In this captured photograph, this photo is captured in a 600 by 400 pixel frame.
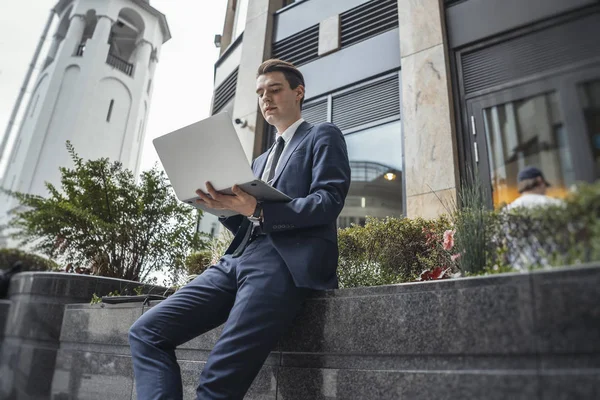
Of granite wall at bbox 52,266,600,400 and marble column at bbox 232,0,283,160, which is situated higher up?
marble column at bbox 232,0,283,160

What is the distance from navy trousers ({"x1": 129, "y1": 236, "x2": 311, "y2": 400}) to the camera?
1396 millimetres

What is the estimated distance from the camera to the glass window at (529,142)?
2.68 ft

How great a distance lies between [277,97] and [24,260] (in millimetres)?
1994

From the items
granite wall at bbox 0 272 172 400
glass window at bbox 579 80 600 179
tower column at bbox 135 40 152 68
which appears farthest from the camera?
tower column at bbox 135 40 152 68

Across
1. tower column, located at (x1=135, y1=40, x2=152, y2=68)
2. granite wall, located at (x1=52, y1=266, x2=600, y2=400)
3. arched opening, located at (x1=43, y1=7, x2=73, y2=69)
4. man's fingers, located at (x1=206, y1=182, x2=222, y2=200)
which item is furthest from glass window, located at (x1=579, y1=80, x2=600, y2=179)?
tower column, located at (x1=135, y1=40, x2=152, y2=68)

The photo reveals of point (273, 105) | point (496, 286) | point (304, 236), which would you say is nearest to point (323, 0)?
point (273, 105)

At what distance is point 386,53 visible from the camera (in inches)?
A: 223

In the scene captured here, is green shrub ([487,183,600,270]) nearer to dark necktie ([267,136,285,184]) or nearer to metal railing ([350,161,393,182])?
dark necktie ([267,136,285,184])

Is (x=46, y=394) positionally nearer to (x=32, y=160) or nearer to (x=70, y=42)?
(x=32, y=160)

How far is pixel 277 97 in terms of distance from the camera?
1.94 m

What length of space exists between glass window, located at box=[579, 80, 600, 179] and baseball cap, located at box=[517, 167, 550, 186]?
96 mm

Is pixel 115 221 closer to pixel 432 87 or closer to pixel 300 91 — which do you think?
pixel 300 91

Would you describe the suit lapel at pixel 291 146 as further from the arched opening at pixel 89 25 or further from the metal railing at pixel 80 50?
the metal railing at pixel 80 50

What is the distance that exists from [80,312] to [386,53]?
15.7 ft
